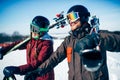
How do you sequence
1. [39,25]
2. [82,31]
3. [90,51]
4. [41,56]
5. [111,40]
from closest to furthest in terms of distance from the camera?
[90,51] → [111,40] → [82,31] → [41,56] → [39,25]

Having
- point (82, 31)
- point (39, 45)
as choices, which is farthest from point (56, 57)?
point (39, 45)

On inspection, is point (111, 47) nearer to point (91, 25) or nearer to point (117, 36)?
point (117, 36)

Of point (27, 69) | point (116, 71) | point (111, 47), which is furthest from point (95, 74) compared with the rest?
point (116, 71)

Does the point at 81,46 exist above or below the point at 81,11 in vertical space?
below

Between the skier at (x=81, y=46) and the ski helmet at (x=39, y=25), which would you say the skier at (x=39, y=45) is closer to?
the ski helmet at (x=39, y=25)

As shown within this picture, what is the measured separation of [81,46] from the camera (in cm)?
233

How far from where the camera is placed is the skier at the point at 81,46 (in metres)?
2.35

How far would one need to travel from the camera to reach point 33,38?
350cm

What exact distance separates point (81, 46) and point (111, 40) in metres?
0.30

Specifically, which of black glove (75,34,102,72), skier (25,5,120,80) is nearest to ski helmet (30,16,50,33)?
skier (25,5,120,80)

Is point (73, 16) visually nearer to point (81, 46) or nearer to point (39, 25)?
point (81, 46)

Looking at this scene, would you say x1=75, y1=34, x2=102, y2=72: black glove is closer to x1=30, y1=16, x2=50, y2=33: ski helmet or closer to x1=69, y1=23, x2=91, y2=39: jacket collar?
x1=69, y1=23, x2=91, y2=39: jacket collar

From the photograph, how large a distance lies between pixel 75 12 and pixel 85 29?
0.28m

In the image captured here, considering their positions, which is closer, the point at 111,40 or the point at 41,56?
the point at 111,40
